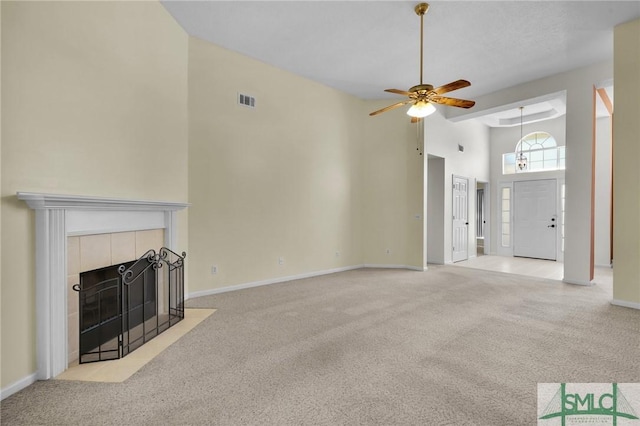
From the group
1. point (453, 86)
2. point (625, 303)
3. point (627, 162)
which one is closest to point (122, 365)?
point (453, 86)

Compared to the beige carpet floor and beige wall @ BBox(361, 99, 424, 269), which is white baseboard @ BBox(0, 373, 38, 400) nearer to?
the beige carpet floor

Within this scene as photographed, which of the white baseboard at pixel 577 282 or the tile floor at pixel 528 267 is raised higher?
the white baseboard at pixel 577 282

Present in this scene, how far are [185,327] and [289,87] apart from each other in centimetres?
412

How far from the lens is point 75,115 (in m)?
2.60

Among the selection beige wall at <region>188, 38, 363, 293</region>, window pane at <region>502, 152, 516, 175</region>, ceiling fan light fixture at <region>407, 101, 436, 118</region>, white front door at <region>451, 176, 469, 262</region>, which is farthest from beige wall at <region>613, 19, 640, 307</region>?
window pane at <region>502, 152, 516, 175</region>

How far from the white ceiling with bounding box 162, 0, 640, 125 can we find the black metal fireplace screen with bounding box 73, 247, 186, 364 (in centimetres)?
306

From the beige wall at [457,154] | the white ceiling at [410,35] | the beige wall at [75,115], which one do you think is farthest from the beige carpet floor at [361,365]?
the white ceiling at [410,35]

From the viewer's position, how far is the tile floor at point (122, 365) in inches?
90.9

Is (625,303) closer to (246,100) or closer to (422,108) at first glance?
(422,108)

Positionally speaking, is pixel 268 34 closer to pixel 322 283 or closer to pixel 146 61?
pixel 146 61

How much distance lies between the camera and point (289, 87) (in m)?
5.39

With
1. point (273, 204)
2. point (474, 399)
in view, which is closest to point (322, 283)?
point (273, 204)

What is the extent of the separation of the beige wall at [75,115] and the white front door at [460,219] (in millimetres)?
6205

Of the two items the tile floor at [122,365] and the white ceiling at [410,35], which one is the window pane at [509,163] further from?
the tile floor at [122,365]
